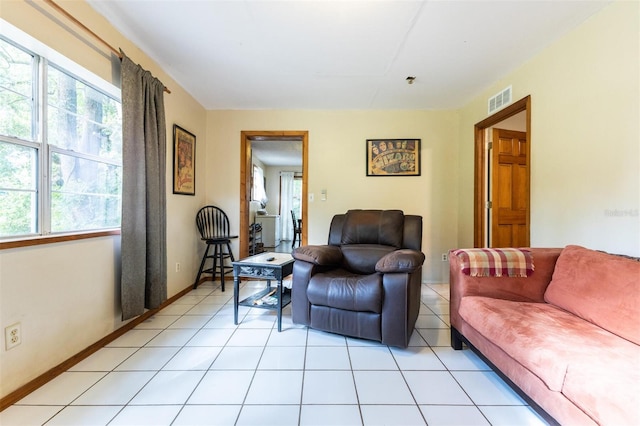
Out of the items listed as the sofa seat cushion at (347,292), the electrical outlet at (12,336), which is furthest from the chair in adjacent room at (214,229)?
the electrical outlet at (12,336)

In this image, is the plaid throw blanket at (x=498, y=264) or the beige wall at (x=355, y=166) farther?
the beige wall at (x=355, y=166)

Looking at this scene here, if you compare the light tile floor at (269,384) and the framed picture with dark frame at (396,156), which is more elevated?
the framed picture with dark frame at (396,156)

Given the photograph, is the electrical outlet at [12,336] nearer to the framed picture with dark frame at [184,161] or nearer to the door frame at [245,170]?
the framed picture with dark frame at [184,161]

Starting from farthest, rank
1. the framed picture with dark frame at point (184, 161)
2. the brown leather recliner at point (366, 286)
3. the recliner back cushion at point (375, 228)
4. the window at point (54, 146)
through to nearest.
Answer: the framed picture with dark frame at point (184, 161) → the recliner back cushion at point (375, 228) → the brown leather recliner at point (366, 286) → the window at point (54, 146)

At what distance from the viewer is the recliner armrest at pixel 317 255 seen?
2.06m

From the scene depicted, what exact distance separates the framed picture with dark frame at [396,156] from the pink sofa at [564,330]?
1899 millimetres

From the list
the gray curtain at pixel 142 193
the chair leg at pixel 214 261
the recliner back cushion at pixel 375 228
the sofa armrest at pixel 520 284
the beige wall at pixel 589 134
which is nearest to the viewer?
the beige wall at pixel 589 134

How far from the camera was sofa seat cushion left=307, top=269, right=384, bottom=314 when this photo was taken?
181 cm

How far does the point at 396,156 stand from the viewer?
3451mm

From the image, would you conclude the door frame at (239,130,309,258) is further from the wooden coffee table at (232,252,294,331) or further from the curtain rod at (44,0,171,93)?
the curtain rod at (44,0,171,93)

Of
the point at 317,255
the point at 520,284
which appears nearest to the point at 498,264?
the point at 520,284

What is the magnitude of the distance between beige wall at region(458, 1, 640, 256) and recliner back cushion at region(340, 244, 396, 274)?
1.32 meters

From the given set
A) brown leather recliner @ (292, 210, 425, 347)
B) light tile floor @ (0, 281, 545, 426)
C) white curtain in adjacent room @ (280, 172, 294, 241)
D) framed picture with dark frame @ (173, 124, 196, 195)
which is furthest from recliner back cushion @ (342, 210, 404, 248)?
white curtain in adjacent room @ (280, 172, 294, 241)

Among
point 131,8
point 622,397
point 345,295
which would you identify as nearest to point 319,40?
point 131,8
